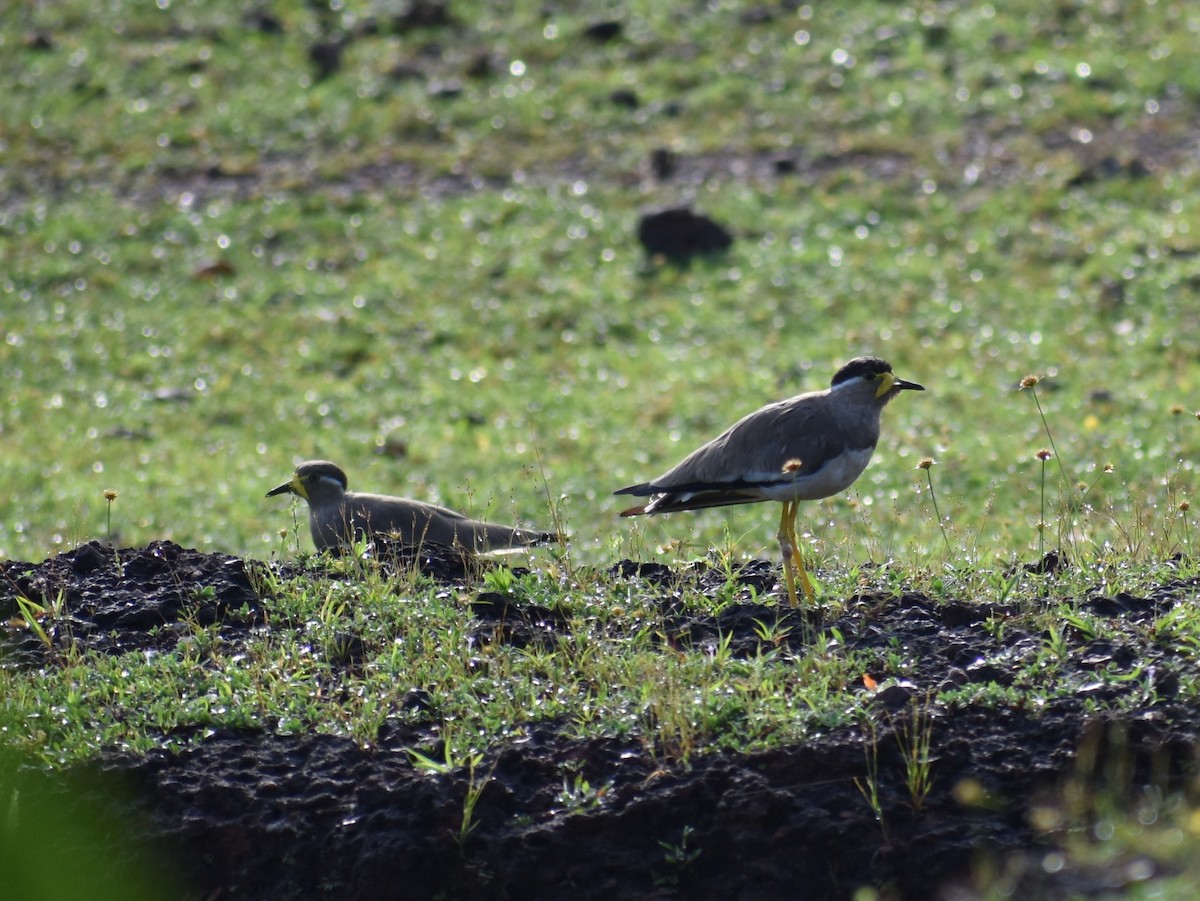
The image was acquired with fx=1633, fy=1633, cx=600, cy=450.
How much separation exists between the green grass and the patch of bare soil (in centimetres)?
15

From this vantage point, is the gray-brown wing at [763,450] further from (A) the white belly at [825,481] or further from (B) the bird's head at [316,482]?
(B) the bird's head at [316,482]

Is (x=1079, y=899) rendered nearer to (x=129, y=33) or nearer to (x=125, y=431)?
(x=125, y=431)

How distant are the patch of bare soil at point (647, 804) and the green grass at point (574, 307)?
0.48ft

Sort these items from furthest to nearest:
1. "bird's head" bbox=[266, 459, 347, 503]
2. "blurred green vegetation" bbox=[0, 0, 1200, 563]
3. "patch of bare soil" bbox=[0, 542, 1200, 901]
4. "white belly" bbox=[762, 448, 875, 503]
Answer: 1. "blurred green vegetation" bbox=[0, 0, 1200, 563]
2. "bird's head" bbox=[266, 459, 347, 503]
3. "white belly" bbox=[762, 448, 875, 503]
4. "patch of bare soil" bbox=[0, 542, 1200, 901]

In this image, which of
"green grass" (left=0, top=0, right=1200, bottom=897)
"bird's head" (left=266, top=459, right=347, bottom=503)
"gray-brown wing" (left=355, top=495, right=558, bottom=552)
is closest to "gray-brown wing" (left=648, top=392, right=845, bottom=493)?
"green grass" (left=0, top=0, right=1200, bottom=897)

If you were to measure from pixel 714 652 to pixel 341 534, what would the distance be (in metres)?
2.90

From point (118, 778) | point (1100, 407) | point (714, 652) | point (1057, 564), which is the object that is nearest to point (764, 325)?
point (1100, 407)

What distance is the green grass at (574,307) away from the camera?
586 centimetres

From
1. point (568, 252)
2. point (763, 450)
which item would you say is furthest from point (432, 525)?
point (568, 252)

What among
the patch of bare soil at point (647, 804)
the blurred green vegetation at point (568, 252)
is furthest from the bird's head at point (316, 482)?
the patch of bare soil at point (647, 804)

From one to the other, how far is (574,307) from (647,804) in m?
11.2

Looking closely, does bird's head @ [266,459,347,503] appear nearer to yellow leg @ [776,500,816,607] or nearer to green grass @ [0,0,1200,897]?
green grass @ [0,0,1200,897]

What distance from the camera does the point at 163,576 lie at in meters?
6.65

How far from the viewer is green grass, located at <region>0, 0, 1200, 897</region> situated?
5.86 m
